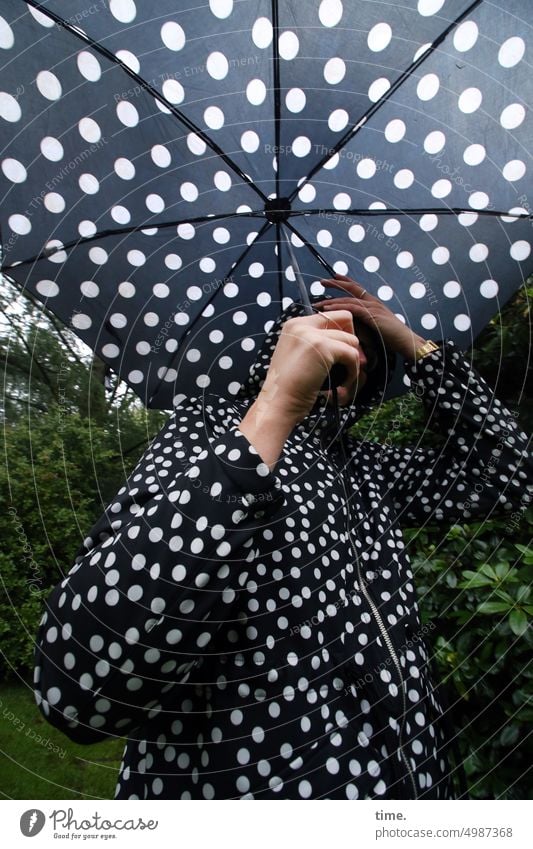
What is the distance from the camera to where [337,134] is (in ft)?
1.87

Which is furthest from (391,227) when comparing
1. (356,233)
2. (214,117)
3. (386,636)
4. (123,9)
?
(386,636)

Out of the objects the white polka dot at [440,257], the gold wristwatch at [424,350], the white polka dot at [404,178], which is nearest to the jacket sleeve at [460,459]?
the gold wristwatch at [424,350]

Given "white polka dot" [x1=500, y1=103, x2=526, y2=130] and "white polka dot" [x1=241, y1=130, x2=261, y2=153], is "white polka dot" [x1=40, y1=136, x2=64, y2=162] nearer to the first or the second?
"white polka dot" [x1=241, y1=130, x2=261, y2=153]

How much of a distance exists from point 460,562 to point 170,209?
2.43 ft

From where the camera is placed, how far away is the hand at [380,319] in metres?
0.63

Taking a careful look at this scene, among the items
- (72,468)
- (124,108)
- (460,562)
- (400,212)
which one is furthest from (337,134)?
(460,562)

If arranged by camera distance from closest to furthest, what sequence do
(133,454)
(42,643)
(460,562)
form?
1. (42,643)
2. (133,454)
3. (460,562)

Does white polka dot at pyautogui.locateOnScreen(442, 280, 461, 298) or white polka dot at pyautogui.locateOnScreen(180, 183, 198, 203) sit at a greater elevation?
white polka dot at pyautogui.locateOnScreen(442, 280, 461, 298)

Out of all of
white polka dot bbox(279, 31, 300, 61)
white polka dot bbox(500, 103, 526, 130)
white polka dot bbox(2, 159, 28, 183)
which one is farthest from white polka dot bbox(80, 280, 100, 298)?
white polka dot bbox(500, 103, 526, 130)

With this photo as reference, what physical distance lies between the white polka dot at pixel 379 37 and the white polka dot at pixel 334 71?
35 millimetres

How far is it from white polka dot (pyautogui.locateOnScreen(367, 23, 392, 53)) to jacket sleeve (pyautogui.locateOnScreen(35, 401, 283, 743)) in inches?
18.4

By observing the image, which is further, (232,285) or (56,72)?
(232,285)

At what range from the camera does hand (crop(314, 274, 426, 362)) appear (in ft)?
2.07
